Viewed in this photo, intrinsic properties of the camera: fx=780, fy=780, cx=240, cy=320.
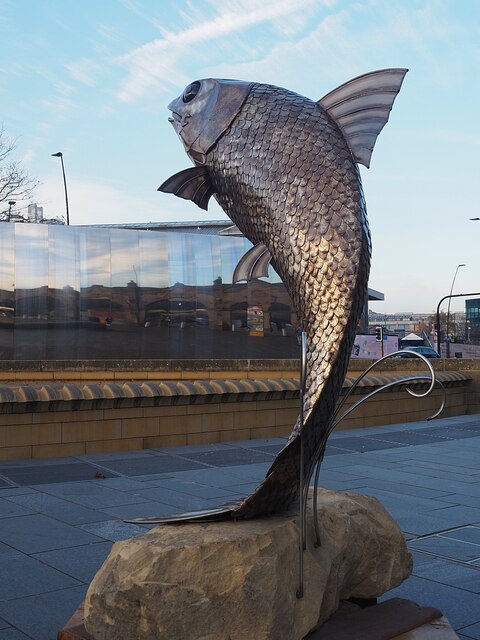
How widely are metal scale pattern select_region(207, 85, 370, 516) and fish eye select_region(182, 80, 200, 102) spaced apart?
0.39 metres

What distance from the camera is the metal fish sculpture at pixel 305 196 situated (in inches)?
162

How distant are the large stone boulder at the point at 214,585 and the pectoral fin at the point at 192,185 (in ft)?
6.54

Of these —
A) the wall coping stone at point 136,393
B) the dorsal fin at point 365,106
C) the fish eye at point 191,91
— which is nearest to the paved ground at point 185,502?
the wall coping stone at point 136,393

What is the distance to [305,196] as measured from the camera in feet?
13.9

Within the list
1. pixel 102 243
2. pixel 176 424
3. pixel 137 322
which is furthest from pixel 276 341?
pixel 176 424

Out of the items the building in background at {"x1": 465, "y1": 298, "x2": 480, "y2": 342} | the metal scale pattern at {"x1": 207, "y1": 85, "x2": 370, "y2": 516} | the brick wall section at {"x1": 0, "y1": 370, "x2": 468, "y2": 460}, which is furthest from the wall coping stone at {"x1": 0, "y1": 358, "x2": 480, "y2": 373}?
the building in background at {"x1": 465, "y1": 298, "x2": 480, "y2": 342}

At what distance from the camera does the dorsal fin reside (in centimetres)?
433

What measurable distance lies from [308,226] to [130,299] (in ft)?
50.7

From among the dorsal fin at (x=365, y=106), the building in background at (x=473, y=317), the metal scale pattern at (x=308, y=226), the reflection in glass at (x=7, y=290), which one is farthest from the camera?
the building in background at (x=473, y=317)

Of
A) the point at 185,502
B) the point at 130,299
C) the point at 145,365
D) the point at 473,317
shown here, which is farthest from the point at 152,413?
the point at 473,317

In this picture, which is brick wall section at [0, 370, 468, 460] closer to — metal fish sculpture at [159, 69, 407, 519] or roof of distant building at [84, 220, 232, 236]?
metal fish sculpture at [159, 69, 407, 519]

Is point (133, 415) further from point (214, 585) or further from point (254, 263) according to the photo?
point (214, 585)

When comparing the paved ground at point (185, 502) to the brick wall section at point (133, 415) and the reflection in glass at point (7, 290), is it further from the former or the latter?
the reflection in glass at point (7, 290)

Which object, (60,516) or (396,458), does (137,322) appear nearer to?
(396,458)
